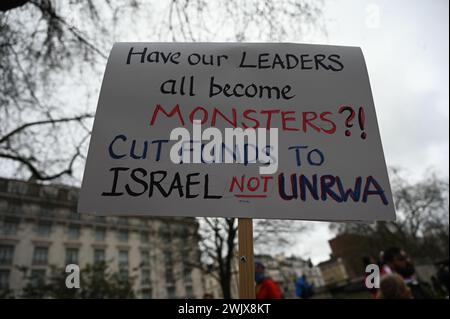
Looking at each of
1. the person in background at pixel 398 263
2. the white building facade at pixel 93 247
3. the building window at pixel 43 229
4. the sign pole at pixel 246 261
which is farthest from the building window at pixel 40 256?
the sign pole at pixel 246 261

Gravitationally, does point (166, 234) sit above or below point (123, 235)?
below

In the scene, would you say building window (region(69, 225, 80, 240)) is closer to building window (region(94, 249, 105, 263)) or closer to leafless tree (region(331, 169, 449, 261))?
building window (region(94, 249, 105, 263))

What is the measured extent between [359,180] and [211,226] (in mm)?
11057

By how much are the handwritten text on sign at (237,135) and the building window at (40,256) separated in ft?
120

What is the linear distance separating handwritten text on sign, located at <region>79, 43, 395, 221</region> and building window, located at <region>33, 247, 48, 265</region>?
3653 centimetres

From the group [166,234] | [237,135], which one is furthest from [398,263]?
[166,234]

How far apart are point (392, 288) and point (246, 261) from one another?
1793 millimetres

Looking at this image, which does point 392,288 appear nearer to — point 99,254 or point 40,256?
point 40,256

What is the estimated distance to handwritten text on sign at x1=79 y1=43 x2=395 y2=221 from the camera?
112cm

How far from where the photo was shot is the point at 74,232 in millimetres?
32906

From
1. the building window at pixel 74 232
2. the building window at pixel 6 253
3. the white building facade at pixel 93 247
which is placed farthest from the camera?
the building window at pixel 74 232

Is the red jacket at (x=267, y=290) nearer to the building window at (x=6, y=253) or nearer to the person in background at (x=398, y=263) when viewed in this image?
the person in background at (x=398, y=263)

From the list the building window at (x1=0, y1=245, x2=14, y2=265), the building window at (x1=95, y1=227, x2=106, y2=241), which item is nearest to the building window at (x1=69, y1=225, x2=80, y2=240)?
the building window at (x1=95, y1=227, x2=106, y2=241)

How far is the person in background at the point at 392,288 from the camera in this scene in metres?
2.16
